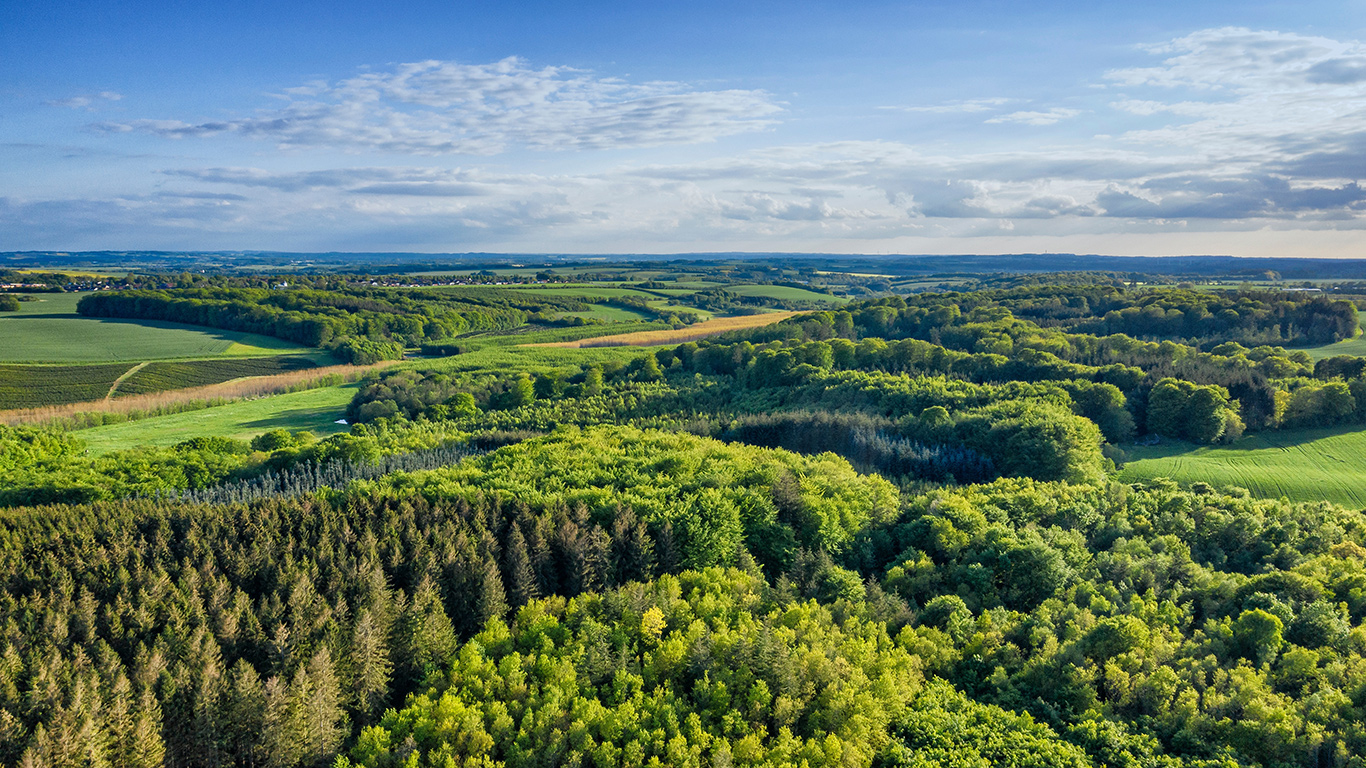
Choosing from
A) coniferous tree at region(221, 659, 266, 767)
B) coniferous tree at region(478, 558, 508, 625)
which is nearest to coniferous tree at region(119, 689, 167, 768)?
coniferous tree at region(221, 659, 266, 767)

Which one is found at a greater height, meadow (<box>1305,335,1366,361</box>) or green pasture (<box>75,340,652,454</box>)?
meadow (<box>1305,335,1366,361</box>)

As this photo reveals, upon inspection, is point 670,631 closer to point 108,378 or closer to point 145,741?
point 145,741

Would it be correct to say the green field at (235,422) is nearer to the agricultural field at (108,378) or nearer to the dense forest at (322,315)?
the agricultural field at (108,378)

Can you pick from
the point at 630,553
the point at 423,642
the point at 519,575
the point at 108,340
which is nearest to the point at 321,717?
the point at 423,642

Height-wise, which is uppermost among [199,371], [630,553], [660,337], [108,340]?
[108,340]

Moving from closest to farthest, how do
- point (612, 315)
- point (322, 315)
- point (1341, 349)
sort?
1. point (1341, 349)
2. point (322, 315)
3. point (612, 315)

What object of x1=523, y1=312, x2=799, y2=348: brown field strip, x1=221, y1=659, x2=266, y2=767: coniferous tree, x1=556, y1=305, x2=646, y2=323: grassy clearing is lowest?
x1=221, y1=659, x2=266, y2=767: coniferous tree

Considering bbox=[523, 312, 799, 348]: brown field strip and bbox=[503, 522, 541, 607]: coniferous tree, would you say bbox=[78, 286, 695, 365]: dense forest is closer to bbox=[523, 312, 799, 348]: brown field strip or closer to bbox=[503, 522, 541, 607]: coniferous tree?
bbox=[523, 312, 799, 348]: brown field strip
